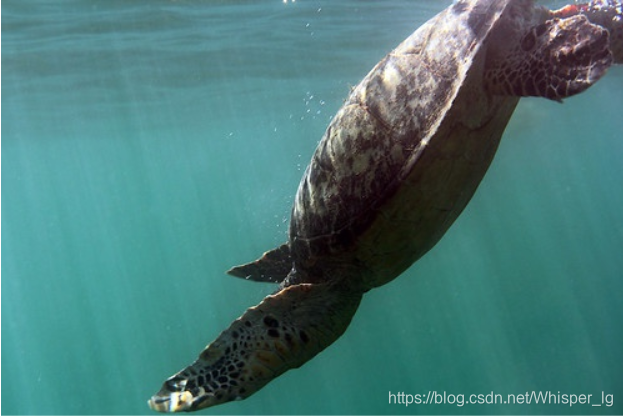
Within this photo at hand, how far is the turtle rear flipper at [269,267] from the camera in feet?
16.9

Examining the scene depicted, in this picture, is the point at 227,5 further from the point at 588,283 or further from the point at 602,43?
the point at 588,283

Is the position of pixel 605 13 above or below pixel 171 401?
above

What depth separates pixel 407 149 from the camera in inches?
130

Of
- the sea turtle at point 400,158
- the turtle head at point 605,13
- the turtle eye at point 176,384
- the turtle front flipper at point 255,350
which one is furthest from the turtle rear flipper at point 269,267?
the turtle head at point 605,13

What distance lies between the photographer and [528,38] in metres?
3.12

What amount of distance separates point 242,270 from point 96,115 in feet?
68.5

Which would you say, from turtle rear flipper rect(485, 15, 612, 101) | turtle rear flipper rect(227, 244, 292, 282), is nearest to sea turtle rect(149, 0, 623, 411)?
turtle rear flipper rect(485, 15, 612, 101)

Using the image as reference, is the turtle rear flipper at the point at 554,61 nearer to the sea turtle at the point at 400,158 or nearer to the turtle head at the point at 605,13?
the sea turtle at the point at 400,158

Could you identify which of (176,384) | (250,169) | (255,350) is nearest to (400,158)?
(255,350)

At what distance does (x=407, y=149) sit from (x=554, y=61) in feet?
3.25

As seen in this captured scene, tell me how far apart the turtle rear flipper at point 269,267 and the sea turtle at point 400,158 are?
44.0 inches

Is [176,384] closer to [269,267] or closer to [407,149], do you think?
[269,267]

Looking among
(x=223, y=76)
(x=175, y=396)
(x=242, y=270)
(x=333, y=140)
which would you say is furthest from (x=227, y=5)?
(x=175, y=396)

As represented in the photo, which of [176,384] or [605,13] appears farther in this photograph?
[605,13]
